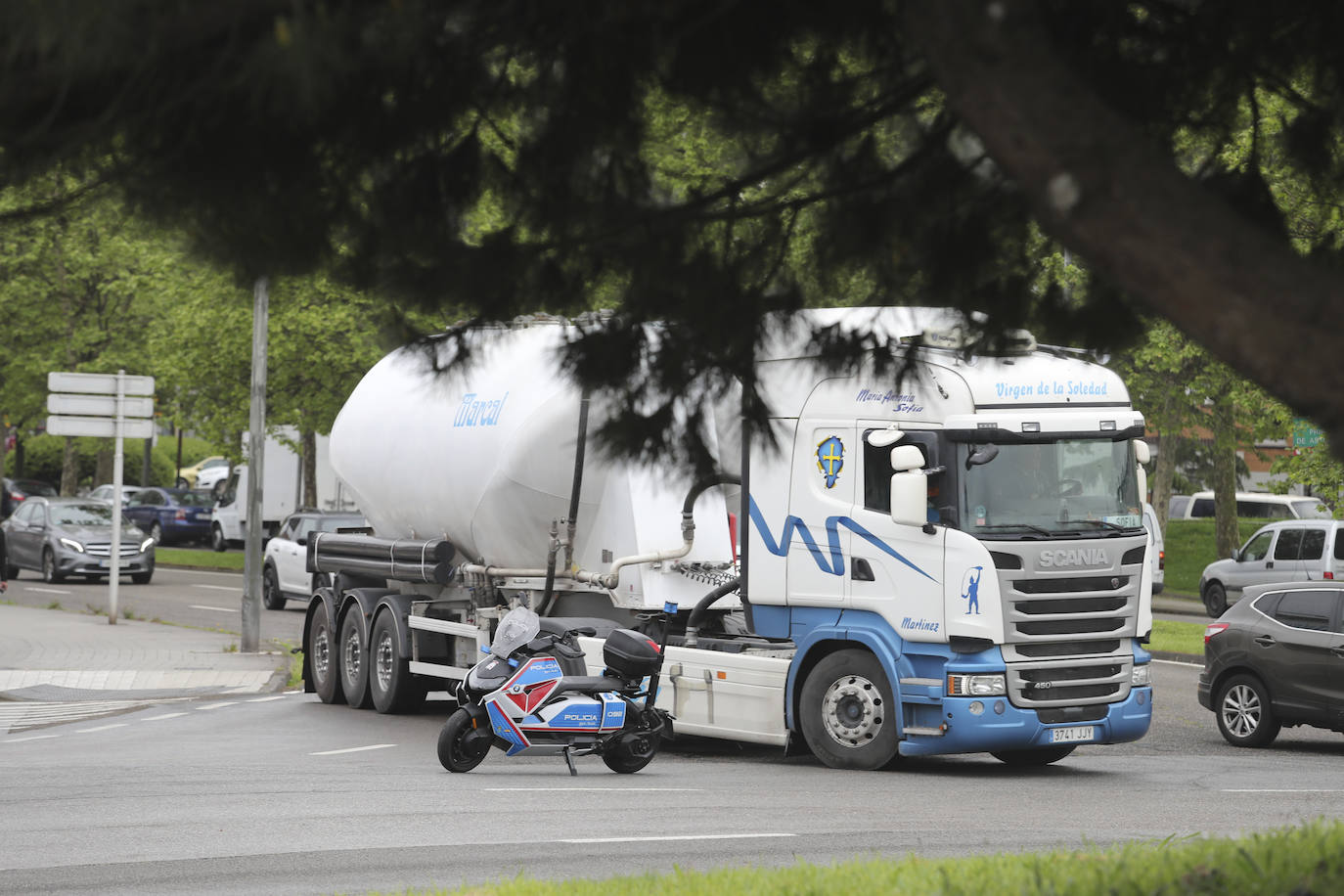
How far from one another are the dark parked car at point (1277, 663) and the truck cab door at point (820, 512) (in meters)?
4.58

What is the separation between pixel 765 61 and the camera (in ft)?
16.9

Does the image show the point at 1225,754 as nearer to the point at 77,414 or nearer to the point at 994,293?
the point at 994,293

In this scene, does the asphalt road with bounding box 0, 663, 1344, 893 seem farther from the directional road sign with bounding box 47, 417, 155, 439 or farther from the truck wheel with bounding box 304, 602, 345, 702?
the directional road sign with bounding box 47, 417, 155, 439

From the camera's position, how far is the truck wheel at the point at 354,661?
18.0 metres

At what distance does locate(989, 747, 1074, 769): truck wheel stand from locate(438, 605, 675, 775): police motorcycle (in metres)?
2.94

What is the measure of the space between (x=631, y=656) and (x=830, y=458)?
2052mm

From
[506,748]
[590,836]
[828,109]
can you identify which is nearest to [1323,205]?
[828,109]

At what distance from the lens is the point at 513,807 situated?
10859 millimetres

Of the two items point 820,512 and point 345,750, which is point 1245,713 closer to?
point 820,512

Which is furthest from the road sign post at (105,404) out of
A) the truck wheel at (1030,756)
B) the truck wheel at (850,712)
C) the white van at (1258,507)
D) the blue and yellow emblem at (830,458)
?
the white van at (1258,507)

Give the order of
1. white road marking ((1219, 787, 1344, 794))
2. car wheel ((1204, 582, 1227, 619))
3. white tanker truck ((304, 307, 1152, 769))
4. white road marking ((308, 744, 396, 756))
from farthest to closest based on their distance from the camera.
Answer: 1. car wheel ((1204, 582, 1227, 619))
2. white road marking ((308, 744, 396, 756))
3. white tanker truck ((304, 307, 1152, 769))
4. white road marking ((1219, 787, 1344, 794))

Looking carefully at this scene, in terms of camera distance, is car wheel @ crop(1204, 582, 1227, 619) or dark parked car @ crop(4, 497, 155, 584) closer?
car wheel @ crop(1204, 582, 1227, 619)

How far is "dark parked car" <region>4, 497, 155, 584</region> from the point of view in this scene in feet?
119

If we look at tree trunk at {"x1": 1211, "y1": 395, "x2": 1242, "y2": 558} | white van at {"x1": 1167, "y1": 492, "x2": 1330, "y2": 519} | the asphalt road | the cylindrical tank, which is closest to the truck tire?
the cylindrical tank
